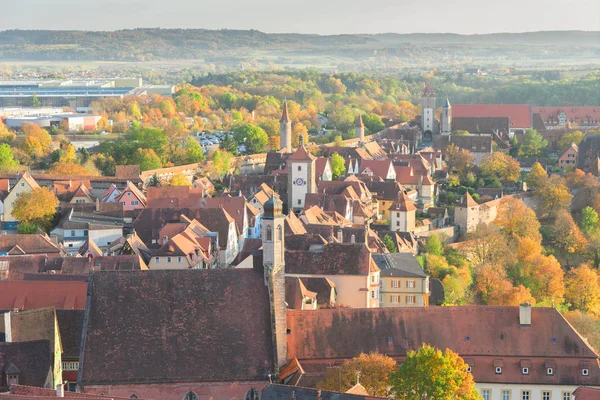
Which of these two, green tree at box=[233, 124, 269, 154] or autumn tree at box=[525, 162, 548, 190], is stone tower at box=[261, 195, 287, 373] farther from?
green tree at box=[233, 124, 269, 154]

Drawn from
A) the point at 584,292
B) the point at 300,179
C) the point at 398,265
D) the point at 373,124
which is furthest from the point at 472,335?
the point at 373,124

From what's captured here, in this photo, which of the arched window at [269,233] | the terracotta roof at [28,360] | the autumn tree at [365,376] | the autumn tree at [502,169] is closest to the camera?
the terracotta roof at [28,360]

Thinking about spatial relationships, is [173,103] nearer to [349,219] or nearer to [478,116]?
[478,116]

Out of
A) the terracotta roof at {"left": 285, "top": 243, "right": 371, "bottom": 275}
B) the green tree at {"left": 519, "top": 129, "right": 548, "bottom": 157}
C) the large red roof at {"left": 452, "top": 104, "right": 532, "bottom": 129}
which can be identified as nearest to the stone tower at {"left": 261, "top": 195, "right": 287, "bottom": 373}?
the terracotta roof at {"left": 285, "top": 243, "right": 371, "bottom": 275}

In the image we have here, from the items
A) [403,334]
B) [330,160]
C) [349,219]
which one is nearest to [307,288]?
[403,334]

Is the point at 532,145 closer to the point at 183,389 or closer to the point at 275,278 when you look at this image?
the point at 275,278

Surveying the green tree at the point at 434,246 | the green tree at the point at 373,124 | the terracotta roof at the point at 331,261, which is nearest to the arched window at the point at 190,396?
the terracotta roof at the point at 331,261

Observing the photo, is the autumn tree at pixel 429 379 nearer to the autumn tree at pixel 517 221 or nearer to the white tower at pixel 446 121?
the autumn tree at pixel 517 221
